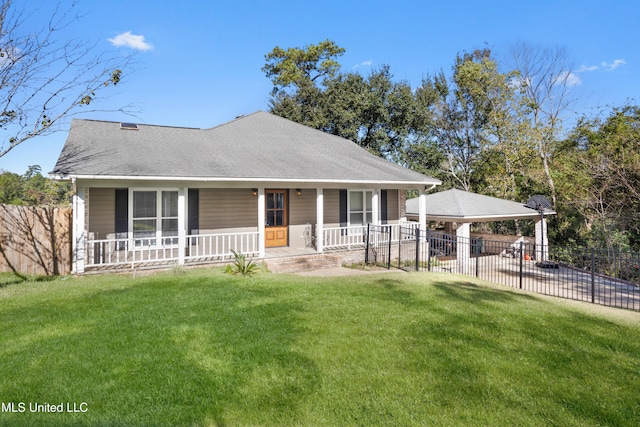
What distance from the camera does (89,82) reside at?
8.59 meters

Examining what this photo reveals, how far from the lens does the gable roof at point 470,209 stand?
16.2 meters

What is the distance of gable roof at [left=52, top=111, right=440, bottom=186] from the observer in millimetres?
9742

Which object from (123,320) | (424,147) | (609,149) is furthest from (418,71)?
(123,320)

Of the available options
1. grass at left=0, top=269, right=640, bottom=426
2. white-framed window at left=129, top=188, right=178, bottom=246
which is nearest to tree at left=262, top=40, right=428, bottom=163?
white-framed window at left=129, top=188, right=178, bottom=246

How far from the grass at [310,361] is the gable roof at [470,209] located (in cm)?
967

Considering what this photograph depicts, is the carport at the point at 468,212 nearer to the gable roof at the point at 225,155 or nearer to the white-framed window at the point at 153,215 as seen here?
the gable roof at the point at 225,155

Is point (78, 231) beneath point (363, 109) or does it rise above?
beneath

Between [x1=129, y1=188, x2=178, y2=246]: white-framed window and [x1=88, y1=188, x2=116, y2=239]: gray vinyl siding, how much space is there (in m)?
0.55

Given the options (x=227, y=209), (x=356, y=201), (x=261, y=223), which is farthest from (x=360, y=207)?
(x=227, y=209)

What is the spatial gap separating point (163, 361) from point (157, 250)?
6.86 m

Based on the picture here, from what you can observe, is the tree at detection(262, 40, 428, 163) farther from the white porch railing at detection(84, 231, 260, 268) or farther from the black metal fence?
the white porch railing at detection(84, 231, 260, 268)

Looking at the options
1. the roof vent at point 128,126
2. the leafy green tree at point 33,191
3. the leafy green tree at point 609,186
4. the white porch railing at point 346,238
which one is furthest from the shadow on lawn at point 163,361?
the leafy green tree at point 609,186

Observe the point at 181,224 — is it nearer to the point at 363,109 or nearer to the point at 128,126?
the point at 128,126

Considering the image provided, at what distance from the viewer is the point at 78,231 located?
29.5 ft
